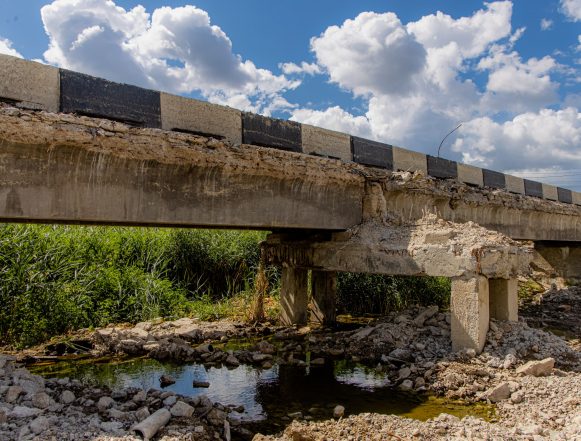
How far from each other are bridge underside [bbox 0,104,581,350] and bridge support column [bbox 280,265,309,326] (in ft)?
0.07

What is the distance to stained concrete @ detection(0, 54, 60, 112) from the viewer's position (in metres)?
4.75

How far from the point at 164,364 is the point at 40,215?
2.88 metres

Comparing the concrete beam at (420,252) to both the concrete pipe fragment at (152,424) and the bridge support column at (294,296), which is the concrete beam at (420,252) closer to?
the bridge support column at (294,296)

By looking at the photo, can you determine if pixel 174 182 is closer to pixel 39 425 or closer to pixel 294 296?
pixel 39 425

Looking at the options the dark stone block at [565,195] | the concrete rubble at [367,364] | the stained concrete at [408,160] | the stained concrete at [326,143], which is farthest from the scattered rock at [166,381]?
the dark stone block at [565,195]

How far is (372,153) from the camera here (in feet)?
27.5

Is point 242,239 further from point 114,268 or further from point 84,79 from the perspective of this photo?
point 84,79

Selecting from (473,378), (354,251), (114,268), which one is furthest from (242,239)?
(473,378)

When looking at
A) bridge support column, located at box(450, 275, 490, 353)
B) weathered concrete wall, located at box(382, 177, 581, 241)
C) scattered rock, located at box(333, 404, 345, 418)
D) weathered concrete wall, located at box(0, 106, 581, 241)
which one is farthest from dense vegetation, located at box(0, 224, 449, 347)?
scattered rock, located at box(333, 404, 345, 418)

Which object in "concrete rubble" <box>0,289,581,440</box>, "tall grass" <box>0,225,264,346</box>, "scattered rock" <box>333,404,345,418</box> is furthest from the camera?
"tall grass" <box>0,225,264,346</box>

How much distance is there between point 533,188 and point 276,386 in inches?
375

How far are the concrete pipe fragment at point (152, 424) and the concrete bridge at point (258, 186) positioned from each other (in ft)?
6.80

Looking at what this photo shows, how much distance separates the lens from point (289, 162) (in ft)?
22.1

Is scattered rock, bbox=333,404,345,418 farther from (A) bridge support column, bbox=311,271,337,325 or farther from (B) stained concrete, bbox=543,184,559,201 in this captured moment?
(B) stained concrete, bbox=543,184,559,201
